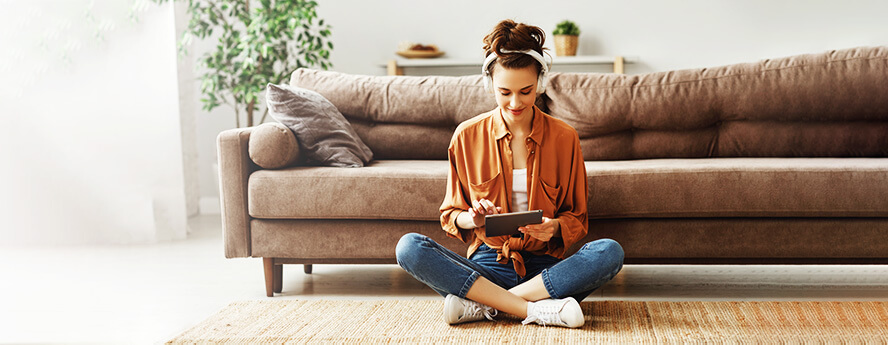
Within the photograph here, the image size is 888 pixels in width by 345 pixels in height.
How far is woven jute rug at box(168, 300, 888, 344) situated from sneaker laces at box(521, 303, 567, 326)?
18 millimetres

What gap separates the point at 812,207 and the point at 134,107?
2.81m

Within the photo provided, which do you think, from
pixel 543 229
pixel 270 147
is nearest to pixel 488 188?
pixel 543 229

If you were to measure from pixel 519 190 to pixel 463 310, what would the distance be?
32cm

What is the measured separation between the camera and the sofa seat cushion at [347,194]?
220 centimetres

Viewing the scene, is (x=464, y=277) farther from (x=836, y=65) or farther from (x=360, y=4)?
(x=360, y=4)

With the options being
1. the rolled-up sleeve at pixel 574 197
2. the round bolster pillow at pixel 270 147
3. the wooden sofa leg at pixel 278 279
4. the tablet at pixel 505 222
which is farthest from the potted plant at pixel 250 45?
the tablet at pixel 505 222

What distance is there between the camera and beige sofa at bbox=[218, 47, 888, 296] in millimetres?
2105

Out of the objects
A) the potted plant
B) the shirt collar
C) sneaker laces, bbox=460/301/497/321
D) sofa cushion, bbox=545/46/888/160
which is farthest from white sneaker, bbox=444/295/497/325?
the potted plant

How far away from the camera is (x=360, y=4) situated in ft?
14.8

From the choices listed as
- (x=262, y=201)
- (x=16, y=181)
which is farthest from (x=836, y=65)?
(x=16, y=181)

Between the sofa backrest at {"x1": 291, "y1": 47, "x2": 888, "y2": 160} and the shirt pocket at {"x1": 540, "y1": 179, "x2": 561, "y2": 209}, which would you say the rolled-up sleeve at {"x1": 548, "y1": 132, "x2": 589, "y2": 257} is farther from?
the sofa backrest at {"x1": 291, "y1": 47, "x2": 888, "y2": 160}

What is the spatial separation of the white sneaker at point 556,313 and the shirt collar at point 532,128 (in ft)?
1.27

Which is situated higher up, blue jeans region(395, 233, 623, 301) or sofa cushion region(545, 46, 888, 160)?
sofa cushion region(545, 46, 888, 160)

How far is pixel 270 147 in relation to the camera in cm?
225
